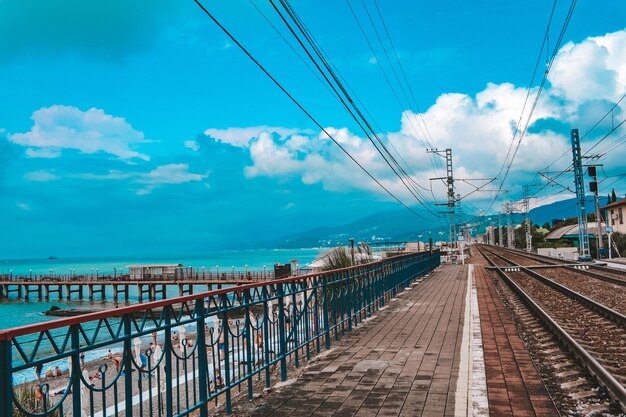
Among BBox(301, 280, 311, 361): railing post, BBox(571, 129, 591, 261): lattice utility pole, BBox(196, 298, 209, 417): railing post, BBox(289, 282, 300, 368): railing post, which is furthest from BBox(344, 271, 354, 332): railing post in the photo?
BBox(571, 129, 591, 261): lattice utility pole

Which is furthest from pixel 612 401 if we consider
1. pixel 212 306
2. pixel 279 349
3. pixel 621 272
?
Result: pixel 621 272

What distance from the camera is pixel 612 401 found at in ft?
17.4

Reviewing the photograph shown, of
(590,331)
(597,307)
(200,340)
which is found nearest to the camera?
(200,340)

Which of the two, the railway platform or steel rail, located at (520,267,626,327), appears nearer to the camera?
the railway platform

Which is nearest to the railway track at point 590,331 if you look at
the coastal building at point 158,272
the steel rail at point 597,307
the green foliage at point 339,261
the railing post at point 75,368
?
the steel rail at point 597,307

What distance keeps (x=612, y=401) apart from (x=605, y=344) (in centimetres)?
405

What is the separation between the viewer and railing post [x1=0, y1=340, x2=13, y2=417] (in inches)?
104

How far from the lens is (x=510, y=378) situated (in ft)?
19.8

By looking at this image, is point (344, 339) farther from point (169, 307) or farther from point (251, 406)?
point (169, 307)

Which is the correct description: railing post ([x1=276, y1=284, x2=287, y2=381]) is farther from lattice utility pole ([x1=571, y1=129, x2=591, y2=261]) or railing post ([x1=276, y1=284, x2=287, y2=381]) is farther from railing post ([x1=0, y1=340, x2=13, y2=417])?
lattice utility pole ([x1=571, y1=129, x2=591, y2=261])

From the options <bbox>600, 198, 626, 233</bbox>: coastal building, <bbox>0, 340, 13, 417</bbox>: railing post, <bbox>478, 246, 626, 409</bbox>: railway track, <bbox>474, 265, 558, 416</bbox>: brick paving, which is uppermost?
<bbox>600, 198, 626, 233</bbox>: coastal building

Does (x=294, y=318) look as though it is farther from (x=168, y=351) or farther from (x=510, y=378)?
(x=168, y=351)

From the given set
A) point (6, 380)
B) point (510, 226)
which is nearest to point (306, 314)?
point (6, 380)

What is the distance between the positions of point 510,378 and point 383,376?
4.80ft
